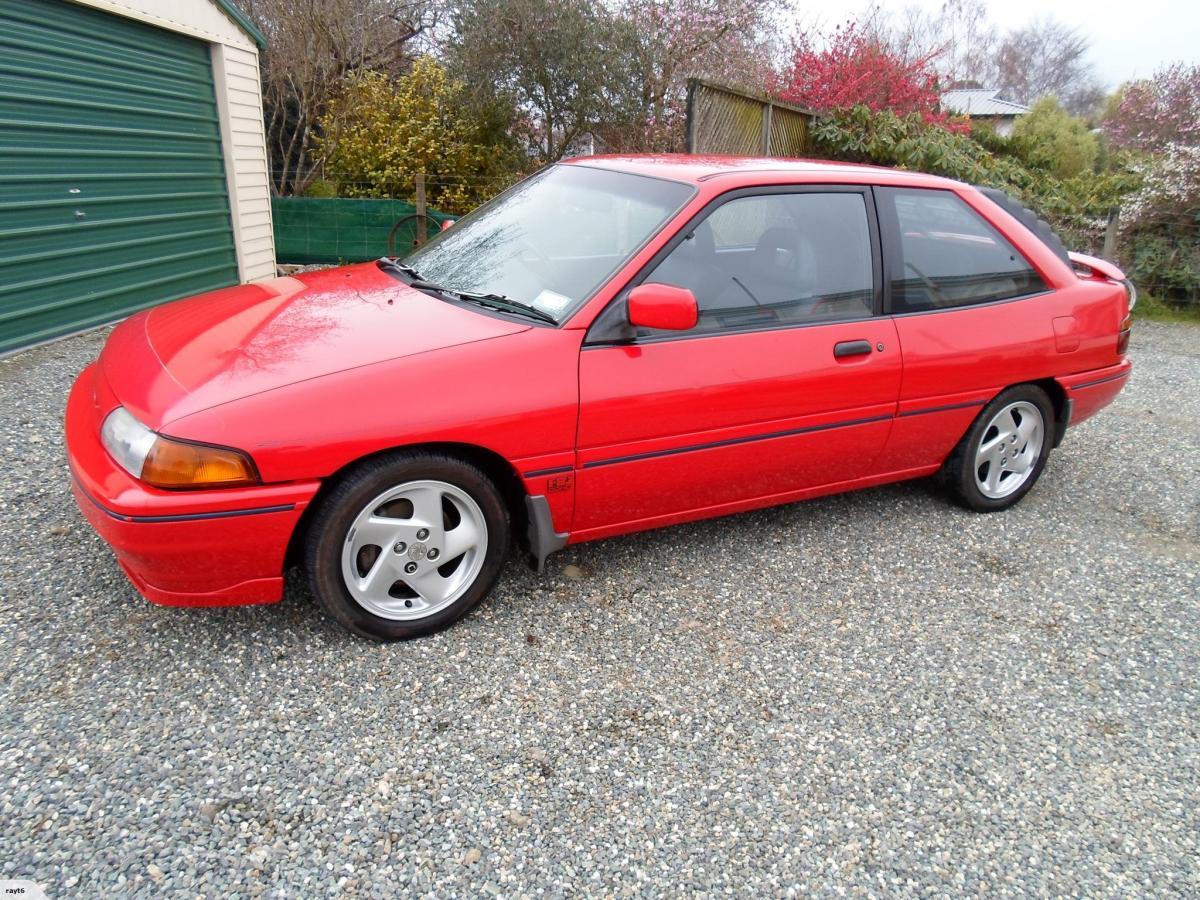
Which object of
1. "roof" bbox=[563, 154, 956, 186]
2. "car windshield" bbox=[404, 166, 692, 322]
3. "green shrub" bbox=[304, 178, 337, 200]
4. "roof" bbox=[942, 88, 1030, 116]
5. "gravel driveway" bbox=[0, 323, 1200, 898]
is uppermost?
"roof" bbox=[942, 88, 1030, 116]

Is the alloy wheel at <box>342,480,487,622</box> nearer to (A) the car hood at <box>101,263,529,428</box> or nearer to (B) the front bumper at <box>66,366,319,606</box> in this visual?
(B) the front bumper at <box>66,366,319,606</box>

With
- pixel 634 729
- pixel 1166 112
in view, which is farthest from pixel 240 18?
pixel 1166 112

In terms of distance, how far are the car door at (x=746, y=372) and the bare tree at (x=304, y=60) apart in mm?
11425

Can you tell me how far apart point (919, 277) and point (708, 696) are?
206cm

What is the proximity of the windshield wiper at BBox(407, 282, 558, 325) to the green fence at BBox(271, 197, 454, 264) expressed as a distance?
7664 millimetres

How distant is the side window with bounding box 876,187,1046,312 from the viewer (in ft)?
11.9

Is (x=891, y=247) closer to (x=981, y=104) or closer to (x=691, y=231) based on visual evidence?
(x=691, y=231)

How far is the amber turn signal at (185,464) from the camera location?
2410 millimetres

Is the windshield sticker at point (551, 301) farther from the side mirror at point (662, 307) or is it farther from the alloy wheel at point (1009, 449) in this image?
the alloy wheel at point (1009, 449)

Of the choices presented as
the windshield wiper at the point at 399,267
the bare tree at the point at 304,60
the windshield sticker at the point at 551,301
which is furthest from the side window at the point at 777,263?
the bare tree at the point at 304,60

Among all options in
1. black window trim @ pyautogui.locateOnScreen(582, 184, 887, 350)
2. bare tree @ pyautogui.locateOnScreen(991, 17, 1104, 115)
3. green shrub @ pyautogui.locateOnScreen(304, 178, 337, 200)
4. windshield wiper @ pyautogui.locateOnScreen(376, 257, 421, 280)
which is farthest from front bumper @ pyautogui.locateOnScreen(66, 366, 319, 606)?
bare tree @ pyautogui.locateOnScreen(991, 17, 1104, 115)

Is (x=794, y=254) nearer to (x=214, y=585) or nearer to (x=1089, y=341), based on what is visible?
(x=1089, y=341)

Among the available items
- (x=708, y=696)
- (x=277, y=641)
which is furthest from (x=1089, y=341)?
(x=277, y=641)

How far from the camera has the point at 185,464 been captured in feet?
7.92
